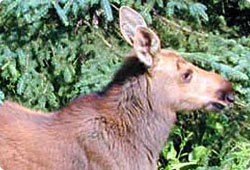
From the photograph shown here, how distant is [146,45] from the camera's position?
6.04 meters

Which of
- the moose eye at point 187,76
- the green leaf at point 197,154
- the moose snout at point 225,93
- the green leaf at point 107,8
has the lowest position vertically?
the green leaf at point 197,154

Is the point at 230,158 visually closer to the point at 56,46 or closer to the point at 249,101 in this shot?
the point at 249,101

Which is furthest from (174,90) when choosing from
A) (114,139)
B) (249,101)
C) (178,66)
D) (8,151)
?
(249,101)

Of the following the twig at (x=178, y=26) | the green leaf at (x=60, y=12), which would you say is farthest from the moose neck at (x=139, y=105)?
the twig at (x=178, y=26)

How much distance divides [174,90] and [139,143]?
0.45m

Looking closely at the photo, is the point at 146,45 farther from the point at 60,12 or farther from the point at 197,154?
the point at 197,154

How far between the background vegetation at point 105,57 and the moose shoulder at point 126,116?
1398 millimetres

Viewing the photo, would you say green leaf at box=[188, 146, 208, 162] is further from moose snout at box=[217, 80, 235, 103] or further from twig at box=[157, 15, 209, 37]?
moose snout at box=[217, 80, 235, 103]

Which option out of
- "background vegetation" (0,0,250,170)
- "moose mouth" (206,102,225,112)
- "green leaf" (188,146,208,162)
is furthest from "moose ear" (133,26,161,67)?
"green leaf" (188,146,208,162)

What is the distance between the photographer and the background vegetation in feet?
25.4

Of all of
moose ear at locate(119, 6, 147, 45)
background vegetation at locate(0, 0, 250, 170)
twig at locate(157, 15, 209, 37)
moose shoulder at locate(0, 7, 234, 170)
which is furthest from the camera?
twig at locate(157, 15, 209, 37)

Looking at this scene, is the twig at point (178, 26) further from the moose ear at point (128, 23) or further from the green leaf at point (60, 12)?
the moose ear at point (128, 23)

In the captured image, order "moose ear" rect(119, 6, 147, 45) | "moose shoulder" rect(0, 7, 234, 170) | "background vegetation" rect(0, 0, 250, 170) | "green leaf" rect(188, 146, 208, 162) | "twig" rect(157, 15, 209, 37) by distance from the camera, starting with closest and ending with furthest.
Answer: "moose shoulder" rect(0, 7, 234, 170)
"moose ear" rect(119, 6, 147, 45)
"background vegetation" rect(0, 0, 250, 170)
"green leaf" rect(188, 146, 208, 162)
"twig" rect(157, 15, 209, 37)

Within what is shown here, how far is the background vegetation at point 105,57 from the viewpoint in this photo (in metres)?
7.73
